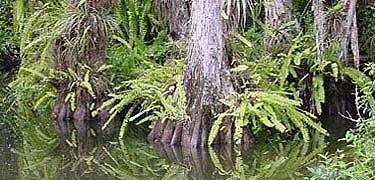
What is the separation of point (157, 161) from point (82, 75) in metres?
2.74

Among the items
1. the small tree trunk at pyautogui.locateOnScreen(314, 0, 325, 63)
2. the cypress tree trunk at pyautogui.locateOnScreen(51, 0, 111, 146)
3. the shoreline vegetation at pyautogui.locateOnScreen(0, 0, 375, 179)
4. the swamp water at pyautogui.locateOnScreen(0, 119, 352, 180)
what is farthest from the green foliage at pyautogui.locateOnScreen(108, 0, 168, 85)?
the small tree trunk at pyautogui.locateOnScreen(314, 0, 325, 63)

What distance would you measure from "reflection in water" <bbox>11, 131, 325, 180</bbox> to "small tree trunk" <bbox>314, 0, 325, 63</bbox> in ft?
4.21

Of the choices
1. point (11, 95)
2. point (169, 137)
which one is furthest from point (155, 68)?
point (11, 95)

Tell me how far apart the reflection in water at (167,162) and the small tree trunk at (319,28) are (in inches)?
50.6

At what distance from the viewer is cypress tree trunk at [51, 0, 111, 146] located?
9.92 m

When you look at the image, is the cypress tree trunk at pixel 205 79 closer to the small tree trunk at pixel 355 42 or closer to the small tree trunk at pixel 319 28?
the small tree trunk at pixel 319 28

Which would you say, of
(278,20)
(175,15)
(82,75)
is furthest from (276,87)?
(175,15)

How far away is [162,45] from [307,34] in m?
2.51

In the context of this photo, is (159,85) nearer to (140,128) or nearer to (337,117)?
(140,128)

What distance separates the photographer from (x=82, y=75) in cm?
1023

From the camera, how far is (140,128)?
387 inches

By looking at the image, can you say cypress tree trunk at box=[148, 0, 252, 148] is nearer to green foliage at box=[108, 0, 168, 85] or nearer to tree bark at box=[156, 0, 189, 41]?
green foliage at box=[108, 0, 168, 85]

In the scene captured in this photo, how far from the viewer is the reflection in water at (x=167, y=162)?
731 centimetres

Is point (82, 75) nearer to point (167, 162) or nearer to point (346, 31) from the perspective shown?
point (167, 162)
